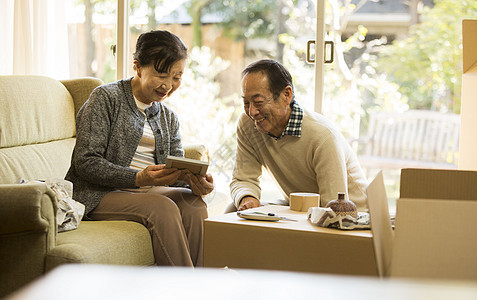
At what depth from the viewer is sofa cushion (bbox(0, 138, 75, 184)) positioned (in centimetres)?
259

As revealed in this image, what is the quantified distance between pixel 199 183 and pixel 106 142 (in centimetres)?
41

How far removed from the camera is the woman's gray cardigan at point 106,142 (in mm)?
2379

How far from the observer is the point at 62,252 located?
6.63 feet

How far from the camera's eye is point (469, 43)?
7.89 ft

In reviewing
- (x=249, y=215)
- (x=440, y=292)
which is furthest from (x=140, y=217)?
(x=440, y=292)

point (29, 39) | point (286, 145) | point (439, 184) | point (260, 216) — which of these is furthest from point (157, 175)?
point (29, 39)

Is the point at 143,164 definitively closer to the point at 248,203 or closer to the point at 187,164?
the point at 187,164

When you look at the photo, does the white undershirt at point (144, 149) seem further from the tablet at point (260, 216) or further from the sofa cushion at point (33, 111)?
the tablet at point (260, 216)

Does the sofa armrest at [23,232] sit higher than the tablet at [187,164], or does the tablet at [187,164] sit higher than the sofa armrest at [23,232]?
the tablet at [187,164]

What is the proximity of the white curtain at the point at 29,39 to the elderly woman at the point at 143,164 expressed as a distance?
1182 millimetres

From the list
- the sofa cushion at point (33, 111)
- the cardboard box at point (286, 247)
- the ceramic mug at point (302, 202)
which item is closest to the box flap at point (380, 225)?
the cardboard box at point (286, 247)

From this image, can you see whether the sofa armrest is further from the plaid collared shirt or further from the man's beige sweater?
the plaid collared shirt

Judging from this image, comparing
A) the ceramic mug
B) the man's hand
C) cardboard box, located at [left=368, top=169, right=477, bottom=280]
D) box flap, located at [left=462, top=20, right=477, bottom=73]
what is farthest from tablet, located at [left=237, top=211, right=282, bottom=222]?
box flap, located at [left=462, top=20, right=477, bottom=73]

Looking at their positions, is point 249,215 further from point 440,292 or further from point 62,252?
point 440,292
